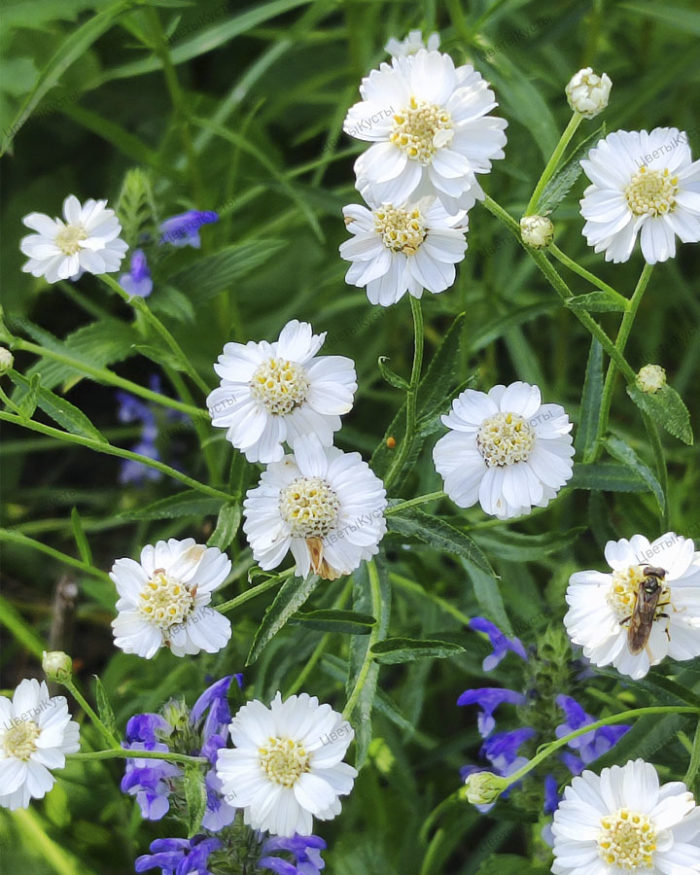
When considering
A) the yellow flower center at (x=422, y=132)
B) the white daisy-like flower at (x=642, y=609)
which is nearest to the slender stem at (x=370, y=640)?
the white daisy-like flower at (x=642, y=609)

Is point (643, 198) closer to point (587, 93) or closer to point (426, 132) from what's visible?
point (587, 93)

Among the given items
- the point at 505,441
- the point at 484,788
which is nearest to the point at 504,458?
the point at 505,441

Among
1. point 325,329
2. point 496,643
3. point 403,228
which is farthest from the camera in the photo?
point 325,329

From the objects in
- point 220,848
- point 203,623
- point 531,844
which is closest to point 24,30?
point 203,623

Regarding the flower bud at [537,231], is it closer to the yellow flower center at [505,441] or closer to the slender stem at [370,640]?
the yellow flower center at [505,441]

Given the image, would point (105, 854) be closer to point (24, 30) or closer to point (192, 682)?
point (192, 682)

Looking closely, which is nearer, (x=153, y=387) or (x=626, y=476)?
(x=626, y=476)

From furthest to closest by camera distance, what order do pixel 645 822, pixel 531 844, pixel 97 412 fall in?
pixel 97 412
pixel 531 844
pixel 645 822
